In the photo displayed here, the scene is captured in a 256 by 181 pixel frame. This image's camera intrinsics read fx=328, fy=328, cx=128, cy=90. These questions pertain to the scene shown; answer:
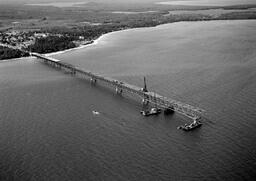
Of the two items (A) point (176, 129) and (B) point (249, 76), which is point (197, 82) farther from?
(A) point (176, 129)

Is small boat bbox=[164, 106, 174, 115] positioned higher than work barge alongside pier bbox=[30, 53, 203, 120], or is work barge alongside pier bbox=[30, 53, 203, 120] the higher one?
work barge alongside pier bbox=[30, 53, 203, 120]

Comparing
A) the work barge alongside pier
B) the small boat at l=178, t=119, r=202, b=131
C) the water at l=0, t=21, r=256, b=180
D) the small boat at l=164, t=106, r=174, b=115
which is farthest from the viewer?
the small boat at l=164, t=106, r=174, b=115

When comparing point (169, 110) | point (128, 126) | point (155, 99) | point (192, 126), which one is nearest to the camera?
point (192, 126)

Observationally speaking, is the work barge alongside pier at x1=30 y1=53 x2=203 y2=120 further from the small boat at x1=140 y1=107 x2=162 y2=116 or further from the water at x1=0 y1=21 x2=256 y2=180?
the water at x1=0 y1=21 x2=256 y2=180

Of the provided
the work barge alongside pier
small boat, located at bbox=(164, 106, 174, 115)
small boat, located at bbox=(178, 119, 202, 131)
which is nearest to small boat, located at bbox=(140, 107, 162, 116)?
the work barge alongside pier

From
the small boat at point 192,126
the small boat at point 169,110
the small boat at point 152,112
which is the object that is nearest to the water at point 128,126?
the small boat at point 192,126

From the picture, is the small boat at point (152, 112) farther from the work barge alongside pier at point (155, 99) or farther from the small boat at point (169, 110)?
the small boat at point (169, 110)

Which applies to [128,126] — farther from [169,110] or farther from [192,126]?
[192,126]

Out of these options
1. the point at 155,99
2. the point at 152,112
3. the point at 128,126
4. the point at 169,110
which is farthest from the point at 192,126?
the point at 155,99
